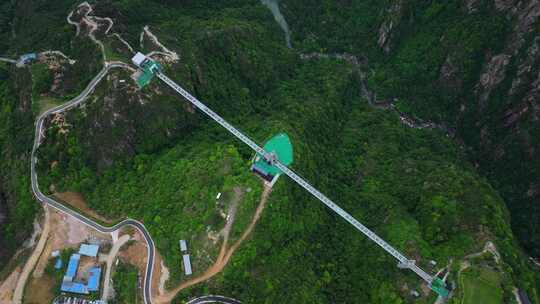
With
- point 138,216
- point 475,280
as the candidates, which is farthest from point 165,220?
point 475,280

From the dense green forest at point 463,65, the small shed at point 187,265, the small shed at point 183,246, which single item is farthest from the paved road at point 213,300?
the dense green forest at point 463,65

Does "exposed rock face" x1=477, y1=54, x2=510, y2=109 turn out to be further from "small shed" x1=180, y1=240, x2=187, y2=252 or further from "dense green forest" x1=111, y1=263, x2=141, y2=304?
"dense green forest" x1=111, y1=263, x2=141, y2=304

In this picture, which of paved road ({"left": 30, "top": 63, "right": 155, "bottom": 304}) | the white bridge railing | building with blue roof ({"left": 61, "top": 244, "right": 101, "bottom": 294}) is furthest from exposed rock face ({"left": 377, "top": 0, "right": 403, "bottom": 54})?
building with blue roof ({"left": 61, "top": 244, "right": 101, "bottom": 294})

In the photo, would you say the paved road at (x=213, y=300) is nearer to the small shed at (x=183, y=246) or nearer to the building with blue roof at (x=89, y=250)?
the small shed at (x=183, y=246)

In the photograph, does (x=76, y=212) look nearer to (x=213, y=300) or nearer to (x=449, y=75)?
(x=213, y=300)

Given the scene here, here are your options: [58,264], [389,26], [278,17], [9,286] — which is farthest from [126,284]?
[389,26]

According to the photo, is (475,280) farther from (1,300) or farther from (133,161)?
(1,300)
